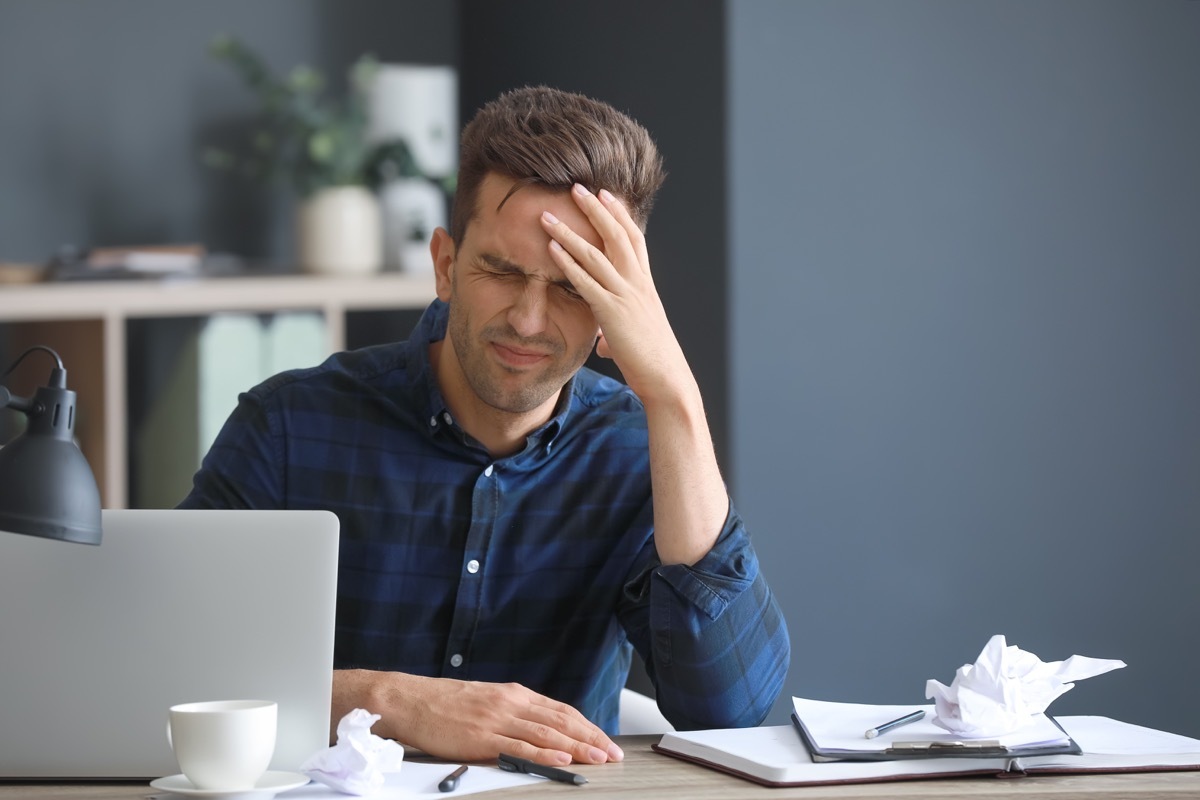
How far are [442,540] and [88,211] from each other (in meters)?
2.01

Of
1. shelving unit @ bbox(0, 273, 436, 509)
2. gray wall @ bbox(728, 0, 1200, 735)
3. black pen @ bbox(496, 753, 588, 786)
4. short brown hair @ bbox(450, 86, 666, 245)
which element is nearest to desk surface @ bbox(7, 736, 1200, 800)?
black pen @ bbox(496, 753, 588, 786)

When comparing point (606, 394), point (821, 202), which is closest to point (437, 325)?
point (606, 394)

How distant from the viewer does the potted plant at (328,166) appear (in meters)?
3.19

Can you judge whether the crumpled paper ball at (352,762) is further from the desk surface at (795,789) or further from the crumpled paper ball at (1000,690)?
the crumpled paper ball at (1000,690)

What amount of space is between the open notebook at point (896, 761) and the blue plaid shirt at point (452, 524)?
1.20 feet

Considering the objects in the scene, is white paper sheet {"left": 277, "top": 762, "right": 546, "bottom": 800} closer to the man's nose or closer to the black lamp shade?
the black lamp shade

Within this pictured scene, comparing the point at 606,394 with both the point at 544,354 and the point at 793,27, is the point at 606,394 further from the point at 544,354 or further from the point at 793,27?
the point at 793,27

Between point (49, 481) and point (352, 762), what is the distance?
32cm

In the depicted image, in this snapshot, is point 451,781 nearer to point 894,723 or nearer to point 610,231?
point 894,723

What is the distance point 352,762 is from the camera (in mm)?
1114

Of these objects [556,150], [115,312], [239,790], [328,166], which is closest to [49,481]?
[239,790]

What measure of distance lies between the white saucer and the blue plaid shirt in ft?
1.89

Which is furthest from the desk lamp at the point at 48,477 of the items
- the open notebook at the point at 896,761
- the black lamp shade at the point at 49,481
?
the open notebook at the point at 896,761

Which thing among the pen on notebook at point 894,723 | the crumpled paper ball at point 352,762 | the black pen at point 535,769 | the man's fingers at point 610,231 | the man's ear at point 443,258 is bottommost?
the black pen at point 535,769
